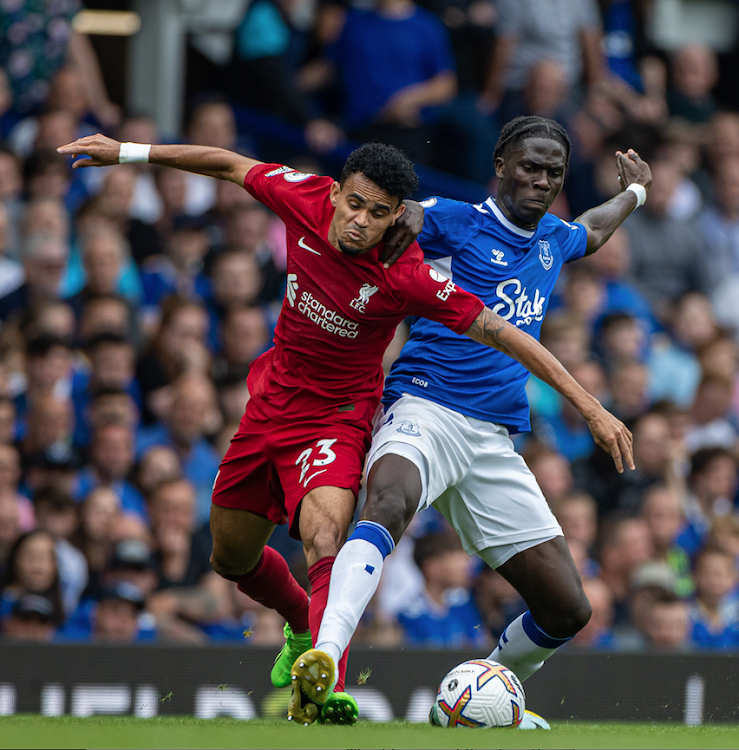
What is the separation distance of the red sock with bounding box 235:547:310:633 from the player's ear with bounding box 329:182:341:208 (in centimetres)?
173

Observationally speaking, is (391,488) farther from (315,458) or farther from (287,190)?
(287,190)

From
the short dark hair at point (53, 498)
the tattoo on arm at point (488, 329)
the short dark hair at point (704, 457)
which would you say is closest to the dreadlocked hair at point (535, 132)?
the tattoo on arm at point (488, 329)

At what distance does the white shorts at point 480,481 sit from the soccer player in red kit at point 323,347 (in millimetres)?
247

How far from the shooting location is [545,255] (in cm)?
605

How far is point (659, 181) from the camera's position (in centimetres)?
1210

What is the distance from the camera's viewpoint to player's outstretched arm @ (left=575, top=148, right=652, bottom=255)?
6.38 metres

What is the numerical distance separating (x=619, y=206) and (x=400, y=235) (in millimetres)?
1552

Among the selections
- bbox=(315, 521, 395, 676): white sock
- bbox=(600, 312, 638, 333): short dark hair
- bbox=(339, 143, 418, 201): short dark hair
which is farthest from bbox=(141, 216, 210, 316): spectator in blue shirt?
bbox=(315, 521, 395, 676): white sock

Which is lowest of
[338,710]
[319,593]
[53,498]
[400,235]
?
[53,498]

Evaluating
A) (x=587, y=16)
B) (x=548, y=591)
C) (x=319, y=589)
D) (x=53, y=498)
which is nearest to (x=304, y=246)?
(x=319, y=589)

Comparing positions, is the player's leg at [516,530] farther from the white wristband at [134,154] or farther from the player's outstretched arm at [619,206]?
the white wristband at [134,154]

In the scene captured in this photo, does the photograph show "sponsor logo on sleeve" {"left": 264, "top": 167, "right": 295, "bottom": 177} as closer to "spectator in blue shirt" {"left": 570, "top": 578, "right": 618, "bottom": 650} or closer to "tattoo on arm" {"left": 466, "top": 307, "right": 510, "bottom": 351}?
"tattoo on arm" {"left": 466, "top": 307, "right": 510, "bottom": 351}

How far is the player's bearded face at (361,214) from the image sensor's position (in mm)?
5371

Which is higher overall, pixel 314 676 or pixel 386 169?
pixel 386 169
